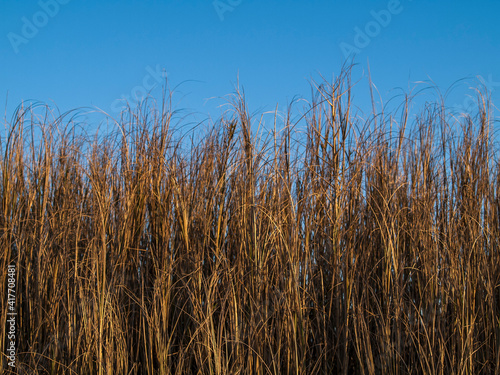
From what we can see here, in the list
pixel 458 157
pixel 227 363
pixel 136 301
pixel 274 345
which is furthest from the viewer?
pixel 458 157

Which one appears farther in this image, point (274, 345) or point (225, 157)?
point (225, 157)

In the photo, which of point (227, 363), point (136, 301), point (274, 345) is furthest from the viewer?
point (136, 301)

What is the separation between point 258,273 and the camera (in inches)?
100

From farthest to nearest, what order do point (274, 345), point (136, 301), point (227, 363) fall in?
point (136, 301) < point (274, 345) < point (227, 363)

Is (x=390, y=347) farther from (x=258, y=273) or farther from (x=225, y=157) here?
(x=225, y=157)

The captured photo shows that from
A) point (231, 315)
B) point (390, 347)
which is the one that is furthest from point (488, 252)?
point (231, 315)

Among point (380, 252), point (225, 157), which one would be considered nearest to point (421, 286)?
point (380, 252)

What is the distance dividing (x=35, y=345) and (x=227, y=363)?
50.1 inches

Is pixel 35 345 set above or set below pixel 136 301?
below

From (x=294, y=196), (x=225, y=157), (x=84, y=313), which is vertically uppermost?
(x=225, y=157)

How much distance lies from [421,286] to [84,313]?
1.90 m

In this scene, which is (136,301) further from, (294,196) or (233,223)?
(294,196)

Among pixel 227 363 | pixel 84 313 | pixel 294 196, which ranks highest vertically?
pixel 294 196

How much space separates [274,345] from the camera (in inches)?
102
